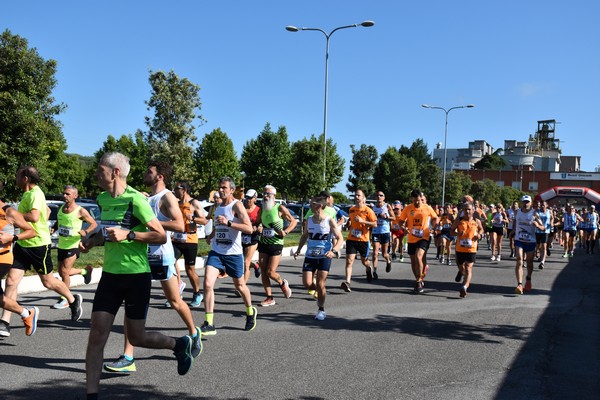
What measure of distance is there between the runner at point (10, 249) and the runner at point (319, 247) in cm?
365

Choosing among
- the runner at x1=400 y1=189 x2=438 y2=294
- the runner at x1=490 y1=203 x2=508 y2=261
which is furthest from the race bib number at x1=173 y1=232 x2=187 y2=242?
the runner at x1=490 y1=203 x2=508 y2=261

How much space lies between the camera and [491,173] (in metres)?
101

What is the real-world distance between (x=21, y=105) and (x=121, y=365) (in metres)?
14.1

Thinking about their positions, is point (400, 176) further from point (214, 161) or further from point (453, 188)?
point (214, 161)

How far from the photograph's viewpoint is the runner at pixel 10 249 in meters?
5.86

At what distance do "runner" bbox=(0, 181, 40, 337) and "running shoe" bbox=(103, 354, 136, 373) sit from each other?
1.60m

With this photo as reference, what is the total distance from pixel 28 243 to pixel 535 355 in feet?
19.6

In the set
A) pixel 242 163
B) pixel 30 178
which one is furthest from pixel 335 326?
pixel 242 163

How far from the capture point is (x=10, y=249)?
6.30 m

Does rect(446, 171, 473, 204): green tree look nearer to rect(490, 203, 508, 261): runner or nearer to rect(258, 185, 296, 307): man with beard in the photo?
rect(490, 203, 508, 261): runner

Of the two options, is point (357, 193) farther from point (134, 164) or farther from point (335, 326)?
point (134, 164)

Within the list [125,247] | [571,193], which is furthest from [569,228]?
[125,247]

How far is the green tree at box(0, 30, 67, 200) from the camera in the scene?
16.8m

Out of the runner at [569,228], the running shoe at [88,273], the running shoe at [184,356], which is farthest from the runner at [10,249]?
the runner at [569,228]
